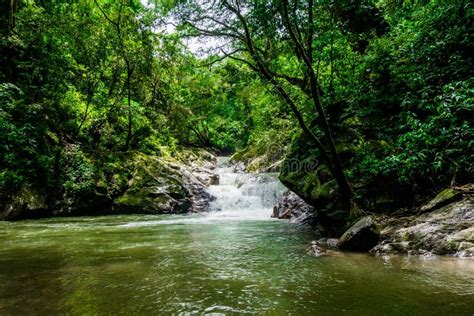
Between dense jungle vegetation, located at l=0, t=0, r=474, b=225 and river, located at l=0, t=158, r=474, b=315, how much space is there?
230 centimetres

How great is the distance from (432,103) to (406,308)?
5044 mm

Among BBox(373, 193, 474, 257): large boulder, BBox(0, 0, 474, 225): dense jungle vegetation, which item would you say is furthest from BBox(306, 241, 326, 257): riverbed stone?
BBox(0, 0, 474, 225): dense jungle vegetation

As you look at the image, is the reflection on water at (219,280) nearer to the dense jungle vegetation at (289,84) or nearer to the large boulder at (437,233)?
the large boulder at (437,233)

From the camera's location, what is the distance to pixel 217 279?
4.30 metres

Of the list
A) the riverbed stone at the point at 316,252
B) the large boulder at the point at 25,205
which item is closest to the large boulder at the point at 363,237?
the riverbed stone at the point at 316,252

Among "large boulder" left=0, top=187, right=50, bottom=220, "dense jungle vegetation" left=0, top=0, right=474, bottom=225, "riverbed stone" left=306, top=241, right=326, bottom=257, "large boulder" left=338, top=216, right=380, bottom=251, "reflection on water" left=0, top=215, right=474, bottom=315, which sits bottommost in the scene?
"reflection on water" left=0, top=215, right=474, bottom=315

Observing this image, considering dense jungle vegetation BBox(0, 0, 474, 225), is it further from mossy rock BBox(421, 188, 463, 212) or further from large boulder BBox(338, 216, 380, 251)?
large boulder BBox(338, 216, 380, 251)

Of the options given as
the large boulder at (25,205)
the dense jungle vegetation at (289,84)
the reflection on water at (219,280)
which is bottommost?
the reflection on water at (219,280)

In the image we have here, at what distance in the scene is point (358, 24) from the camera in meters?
10.7

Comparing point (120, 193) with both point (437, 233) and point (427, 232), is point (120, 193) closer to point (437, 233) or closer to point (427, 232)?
point (427, 232)

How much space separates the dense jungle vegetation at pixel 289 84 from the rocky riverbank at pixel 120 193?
0.28m

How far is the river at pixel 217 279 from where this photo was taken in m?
3.23

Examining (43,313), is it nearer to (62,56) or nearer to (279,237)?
(279,237)

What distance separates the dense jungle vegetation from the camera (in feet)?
22.0
